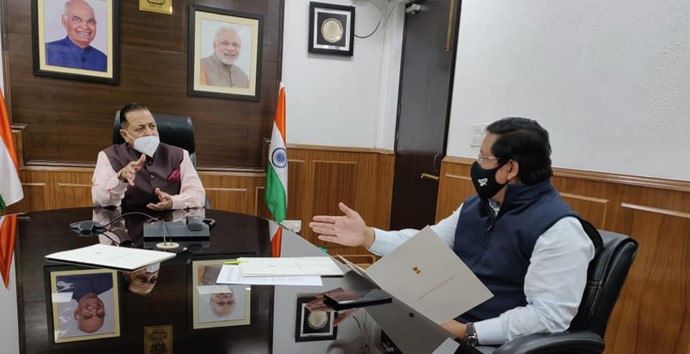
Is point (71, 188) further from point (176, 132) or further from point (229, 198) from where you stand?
point (176, 132)

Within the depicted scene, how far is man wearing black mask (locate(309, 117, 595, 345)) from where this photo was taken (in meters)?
0.92

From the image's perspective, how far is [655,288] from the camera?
1439 millimetres

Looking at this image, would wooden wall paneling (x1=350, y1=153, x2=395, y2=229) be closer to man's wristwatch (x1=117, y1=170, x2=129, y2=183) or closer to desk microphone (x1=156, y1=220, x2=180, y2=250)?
man's wristwatch (x1=117, y1=170, x2=129, y2=183)

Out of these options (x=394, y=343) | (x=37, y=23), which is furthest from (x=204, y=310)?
(x=37, y=23)

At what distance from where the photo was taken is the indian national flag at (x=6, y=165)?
2.42m

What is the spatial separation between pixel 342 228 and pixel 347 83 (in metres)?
2.22

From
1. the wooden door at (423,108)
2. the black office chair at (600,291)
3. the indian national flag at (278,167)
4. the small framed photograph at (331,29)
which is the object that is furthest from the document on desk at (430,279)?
the small framed photograph at (331,29)

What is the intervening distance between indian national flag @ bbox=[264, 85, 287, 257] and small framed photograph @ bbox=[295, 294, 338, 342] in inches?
85.7

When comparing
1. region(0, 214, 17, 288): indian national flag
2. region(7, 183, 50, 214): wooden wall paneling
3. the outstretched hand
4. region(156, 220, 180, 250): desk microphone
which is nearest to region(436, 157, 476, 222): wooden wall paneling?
the outstretched hand

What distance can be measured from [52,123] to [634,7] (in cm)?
333

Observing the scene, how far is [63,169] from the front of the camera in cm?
268

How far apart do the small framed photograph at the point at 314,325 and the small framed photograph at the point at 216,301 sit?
0.32 feet

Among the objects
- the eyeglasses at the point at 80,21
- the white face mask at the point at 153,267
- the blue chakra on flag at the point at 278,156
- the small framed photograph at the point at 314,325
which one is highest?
the eyeglasses at the point at 80,21

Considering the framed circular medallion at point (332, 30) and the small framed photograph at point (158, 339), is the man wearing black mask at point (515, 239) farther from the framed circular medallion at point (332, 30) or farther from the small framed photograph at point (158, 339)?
the framed circular medallion at point (332, 30)
